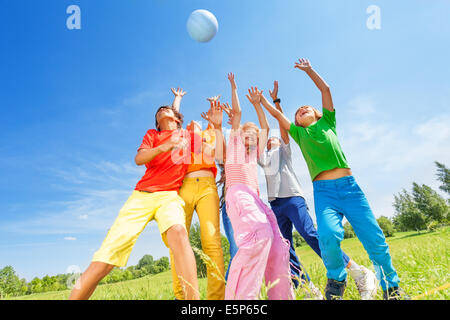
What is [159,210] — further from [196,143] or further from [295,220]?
[295,220]

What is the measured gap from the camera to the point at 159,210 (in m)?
3.12

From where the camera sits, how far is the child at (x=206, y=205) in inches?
128

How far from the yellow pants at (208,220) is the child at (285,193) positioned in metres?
1.19

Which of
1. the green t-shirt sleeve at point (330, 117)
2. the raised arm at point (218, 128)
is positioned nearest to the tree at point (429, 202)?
the green t-shirt sleeve at point (330, 117)

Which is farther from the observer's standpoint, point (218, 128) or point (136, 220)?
point (218, 128)

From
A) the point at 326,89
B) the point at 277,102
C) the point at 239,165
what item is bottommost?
the point at 239,165

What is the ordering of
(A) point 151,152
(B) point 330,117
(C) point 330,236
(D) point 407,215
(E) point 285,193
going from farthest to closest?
(D) point 407,215 < (E) point 285,193 < (B) point 330,117 < (A) point 151,152 < (C) point 330,236

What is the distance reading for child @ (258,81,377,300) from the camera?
167 inches

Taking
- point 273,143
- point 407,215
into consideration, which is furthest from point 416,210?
point 273,143

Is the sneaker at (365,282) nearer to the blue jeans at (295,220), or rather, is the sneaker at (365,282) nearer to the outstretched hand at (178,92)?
the blue jeans at (295,220)

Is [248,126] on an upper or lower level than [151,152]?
upper

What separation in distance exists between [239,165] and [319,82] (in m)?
1.69

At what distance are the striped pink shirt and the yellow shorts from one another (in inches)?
27.9

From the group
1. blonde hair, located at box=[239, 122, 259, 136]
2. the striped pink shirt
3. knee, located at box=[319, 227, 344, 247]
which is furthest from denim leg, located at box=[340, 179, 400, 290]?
blonde hair, located at box=[239, 122, 259, 136]
